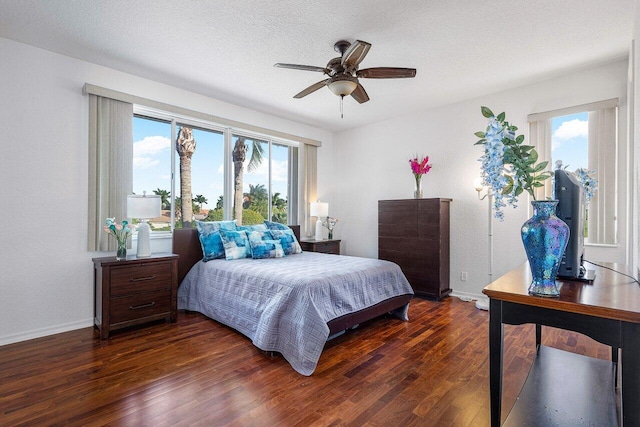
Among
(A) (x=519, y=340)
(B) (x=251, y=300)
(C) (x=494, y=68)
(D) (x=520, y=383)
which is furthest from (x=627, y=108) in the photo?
(B) (x=251, y=300)

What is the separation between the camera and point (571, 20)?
95.6 inches

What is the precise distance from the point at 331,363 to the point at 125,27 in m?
3.14

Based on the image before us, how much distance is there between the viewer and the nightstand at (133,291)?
280cm

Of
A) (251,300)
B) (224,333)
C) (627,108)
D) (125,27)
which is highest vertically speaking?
(125,27)

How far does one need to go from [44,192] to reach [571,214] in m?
4.05

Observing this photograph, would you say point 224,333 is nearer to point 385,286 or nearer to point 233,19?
point 385,286

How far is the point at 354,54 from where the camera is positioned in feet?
7.68

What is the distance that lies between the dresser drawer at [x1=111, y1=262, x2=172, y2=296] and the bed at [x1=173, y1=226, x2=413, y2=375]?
0.41 meters

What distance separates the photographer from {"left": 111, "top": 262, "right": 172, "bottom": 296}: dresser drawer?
2865mm

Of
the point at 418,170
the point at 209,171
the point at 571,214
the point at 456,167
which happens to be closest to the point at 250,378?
the point at 571,214

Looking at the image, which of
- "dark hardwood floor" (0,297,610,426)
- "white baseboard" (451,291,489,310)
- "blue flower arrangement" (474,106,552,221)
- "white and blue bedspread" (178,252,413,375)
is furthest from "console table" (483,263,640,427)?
"white baseboard" (451,291,489,310)

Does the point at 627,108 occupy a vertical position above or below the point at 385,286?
above

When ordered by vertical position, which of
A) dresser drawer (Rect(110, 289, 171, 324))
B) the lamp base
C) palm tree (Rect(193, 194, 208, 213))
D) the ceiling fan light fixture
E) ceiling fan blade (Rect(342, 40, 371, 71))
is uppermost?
ceiling fan blade (Rect(342, 40, 371, 71))

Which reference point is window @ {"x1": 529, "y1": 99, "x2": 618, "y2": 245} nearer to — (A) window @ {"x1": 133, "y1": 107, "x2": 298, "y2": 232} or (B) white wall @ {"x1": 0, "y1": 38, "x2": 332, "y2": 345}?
(A) window @ {"x1": 133, "y1": 107, "x2": 298, "y2": 232}
